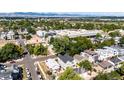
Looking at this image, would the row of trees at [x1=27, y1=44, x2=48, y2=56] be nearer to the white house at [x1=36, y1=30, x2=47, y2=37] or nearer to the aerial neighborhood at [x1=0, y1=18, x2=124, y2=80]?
the aerial neighborhood at [x1=0, y1=18, x2=124, y2=80]

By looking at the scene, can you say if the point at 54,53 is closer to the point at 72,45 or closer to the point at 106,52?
the point at 72,45

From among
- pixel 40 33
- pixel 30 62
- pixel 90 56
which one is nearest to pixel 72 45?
pixel 90 56

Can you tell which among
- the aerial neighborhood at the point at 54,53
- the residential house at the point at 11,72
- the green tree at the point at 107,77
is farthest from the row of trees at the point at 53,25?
the green tree at the point at 107,77

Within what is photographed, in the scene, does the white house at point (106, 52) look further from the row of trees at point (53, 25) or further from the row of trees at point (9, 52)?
the row of trees at point (9, 52)

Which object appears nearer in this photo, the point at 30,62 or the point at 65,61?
the point at 30,62
